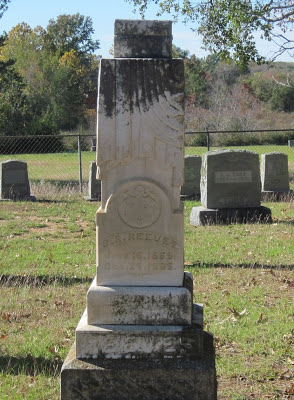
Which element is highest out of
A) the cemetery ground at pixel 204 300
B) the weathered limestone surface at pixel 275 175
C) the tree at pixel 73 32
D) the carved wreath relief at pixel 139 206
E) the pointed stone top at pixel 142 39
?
the tree at pixel 73 32

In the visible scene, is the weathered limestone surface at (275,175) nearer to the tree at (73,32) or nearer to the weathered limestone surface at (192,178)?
the weathered limestone surface at (192,178)

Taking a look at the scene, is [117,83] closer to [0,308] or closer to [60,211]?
[0,308]

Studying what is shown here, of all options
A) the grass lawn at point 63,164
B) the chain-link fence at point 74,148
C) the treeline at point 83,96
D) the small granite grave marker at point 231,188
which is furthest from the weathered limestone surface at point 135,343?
the treeline at point 83,96

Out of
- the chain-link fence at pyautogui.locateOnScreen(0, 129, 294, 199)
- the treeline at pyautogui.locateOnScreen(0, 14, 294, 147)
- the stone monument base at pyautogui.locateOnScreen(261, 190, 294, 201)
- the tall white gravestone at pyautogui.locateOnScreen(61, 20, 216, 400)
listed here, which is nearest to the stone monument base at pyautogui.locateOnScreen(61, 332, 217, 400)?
the tall white gravestone at pyautogui.locateOnScreen(61, 20, 216, 400)

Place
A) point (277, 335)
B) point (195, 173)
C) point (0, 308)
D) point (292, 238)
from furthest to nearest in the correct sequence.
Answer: point (195, 173)
point (292, 238)
point (0, 308)
point (277, 335)

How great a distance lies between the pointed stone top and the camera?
4.07 meters

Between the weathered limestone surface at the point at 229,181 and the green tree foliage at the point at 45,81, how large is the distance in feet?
64.6

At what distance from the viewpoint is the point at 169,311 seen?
13.4 feet

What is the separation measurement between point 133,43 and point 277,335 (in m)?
3.02

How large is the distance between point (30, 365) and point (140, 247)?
1662mm

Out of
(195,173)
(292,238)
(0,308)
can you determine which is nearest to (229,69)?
(195,173)

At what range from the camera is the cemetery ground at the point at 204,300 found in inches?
191

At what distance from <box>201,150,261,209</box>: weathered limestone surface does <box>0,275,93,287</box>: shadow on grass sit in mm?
5301

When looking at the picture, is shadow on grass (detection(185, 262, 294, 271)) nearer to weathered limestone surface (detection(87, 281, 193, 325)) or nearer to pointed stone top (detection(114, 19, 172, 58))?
weathered limestone surface (detection(87, 281, 193, 325))
